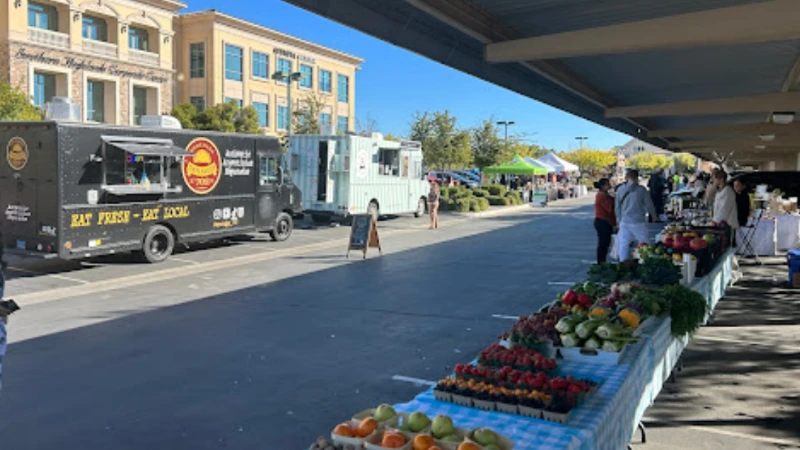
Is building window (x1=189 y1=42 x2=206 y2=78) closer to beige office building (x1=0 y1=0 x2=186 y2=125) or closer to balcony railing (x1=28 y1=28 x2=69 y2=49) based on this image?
beige office building (x1=0 y1=0 x2=186 y2=125)

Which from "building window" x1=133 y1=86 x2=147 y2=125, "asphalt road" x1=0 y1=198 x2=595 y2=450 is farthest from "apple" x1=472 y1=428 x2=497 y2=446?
"building window" x1=133 y1=86 x2=147 y2=125

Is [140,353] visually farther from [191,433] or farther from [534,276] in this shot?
[534,276]

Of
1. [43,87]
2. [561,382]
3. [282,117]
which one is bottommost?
[561,382]

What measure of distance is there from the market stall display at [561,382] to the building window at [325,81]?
5841 centimetres

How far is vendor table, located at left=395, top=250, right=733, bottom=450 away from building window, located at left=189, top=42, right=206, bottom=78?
51.1m

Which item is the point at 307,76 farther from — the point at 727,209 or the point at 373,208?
the point at 727,209

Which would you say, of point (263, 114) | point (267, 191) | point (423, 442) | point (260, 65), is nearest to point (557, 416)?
point (423, 442)

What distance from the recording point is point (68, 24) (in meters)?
40.4

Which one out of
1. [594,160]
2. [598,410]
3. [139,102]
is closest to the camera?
[598,410]

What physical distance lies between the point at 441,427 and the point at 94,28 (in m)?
47.7

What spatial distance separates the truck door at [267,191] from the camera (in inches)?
690

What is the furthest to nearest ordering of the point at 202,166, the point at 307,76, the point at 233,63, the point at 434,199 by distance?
the point at 307,76
the point at 233,63
the point at 434,199
the point at 202,166

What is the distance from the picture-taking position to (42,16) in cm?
3994

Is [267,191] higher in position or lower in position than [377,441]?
higher
